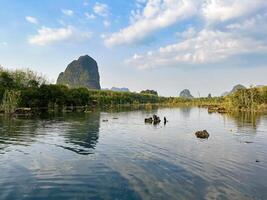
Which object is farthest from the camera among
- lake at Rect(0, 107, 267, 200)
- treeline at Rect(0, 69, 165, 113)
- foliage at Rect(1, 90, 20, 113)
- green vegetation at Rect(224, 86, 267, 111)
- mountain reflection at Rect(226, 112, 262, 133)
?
green vegetation at Rect(224, 86, 267, 111)

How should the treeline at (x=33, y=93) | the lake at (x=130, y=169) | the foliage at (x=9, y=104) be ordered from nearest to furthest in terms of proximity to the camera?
1. the lake at (x=130, y=169)
2. the foliage at (x=9, y=104)
3. the treeline at (x=33, y=93)

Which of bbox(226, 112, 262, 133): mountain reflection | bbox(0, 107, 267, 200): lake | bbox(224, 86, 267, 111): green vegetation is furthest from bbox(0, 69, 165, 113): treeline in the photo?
bbox(224, 86, 267, 111): green vegetation

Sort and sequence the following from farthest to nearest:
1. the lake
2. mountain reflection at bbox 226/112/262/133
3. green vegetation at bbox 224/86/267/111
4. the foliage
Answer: green vegetation at bbox 224/86/267/111, the foliage, mountain reflection at bbox 226/112/262/133, the lake

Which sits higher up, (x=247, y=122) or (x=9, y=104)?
(x=9, y=104)

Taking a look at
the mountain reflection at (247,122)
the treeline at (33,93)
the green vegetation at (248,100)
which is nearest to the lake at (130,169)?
the mountain reflection at (247,122)

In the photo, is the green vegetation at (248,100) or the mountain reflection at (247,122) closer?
the mountain reflection at (247,122)

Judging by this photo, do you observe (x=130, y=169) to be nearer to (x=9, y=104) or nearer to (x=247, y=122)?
(x=247, y=122)

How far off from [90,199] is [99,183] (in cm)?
380

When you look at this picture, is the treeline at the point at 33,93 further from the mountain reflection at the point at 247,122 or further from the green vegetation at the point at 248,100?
the green vegetation at the point at 248,100

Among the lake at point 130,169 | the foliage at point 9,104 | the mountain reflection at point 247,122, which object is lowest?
the lake at point 130,169

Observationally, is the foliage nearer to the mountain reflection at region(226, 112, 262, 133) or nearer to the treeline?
the treeline

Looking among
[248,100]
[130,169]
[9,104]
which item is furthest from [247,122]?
[248,100]

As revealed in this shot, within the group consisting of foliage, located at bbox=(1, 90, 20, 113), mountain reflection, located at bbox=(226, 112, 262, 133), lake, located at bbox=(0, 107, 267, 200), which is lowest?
lake, located at bbox=(0, 107, 267, 200)

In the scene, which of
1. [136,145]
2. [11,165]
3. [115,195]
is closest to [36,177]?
[11,165]
